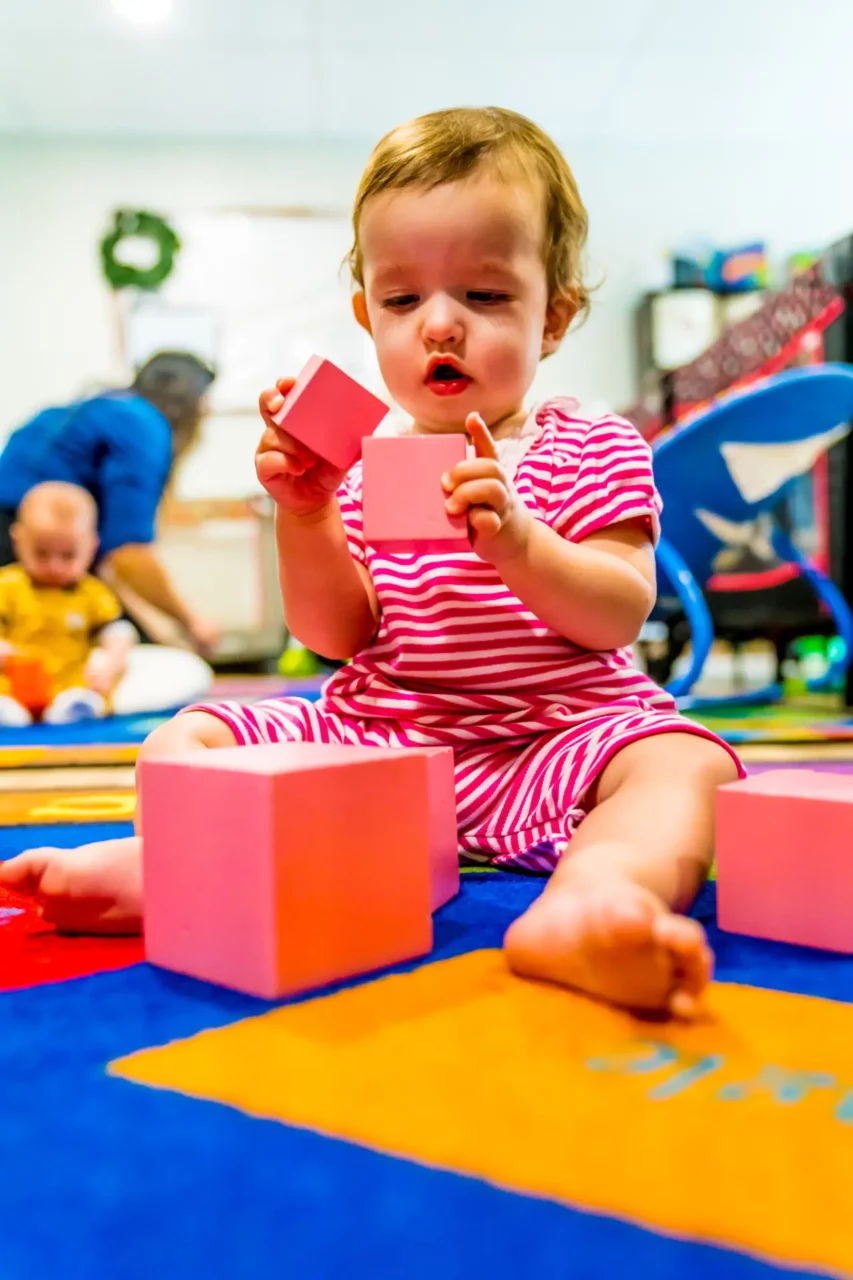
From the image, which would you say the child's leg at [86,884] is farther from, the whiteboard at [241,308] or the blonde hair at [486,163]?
the whiteboard at [241,308]

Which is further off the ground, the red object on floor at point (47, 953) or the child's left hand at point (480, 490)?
the child's left hand at point (480, 490)

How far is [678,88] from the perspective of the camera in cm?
383

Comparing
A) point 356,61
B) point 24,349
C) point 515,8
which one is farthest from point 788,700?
point 24,349

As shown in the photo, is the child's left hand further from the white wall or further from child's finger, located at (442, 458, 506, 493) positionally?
the white wall

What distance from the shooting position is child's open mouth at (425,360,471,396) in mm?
750

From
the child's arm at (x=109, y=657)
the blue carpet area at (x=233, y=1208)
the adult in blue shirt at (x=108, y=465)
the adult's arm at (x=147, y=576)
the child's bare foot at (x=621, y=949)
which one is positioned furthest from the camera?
the adult's arm at (x=147, y=576)

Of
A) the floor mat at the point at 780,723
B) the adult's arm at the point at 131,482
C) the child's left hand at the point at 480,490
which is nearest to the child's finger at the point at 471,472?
the child's left hand at the point at 480,490

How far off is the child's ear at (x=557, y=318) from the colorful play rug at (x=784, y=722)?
70cm

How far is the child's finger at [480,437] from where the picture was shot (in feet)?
1.81

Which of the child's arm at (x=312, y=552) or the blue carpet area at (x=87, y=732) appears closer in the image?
the child's arm at (x=312, y=552)

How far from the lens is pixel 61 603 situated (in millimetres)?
2189

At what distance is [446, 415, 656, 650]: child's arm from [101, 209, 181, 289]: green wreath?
3828 millimetres

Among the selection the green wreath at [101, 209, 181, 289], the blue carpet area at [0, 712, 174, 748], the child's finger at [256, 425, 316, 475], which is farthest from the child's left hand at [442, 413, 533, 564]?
the green wreath at [101, 209, 181, 289]

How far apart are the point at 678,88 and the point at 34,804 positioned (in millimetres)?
3745
